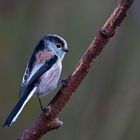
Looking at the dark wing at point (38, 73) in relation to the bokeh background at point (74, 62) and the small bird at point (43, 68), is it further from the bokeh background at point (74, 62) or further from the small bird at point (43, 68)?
the bokeh background at point (74, 62)

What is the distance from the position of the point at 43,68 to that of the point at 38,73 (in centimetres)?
6

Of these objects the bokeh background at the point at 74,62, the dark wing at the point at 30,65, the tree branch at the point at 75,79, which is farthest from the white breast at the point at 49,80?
the bokeh background at the point at 74,62

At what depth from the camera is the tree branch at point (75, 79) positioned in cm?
202

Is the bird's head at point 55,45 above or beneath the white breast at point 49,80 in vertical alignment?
above

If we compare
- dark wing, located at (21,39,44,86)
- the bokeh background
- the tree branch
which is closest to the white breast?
dark wing, located at (21,39,44,86)

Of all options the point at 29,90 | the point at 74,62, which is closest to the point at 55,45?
the point at 29,90

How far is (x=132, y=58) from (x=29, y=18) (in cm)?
101

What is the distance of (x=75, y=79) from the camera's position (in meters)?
2.12

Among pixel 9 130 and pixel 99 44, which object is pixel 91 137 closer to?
pixel 9 130

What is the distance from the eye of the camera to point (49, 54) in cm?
288

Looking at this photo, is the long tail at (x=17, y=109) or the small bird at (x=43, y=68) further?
the small bird at (x=43, y=68)

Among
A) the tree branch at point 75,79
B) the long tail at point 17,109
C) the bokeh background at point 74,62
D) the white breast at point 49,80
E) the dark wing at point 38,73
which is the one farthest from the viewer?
the bokeh background at point 74,62

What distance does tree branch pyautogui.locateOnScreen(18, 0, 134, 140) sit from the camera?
6.63 feet

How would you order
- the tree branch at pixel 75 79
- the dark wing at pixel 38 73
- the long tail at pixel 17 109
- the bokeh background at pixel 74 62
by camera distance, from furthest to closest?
the bokeh background at pixel 74 62
the dark wing at pixel 38 73
the long tail at pixel 17 109
the tree branch at pixel 75 79
